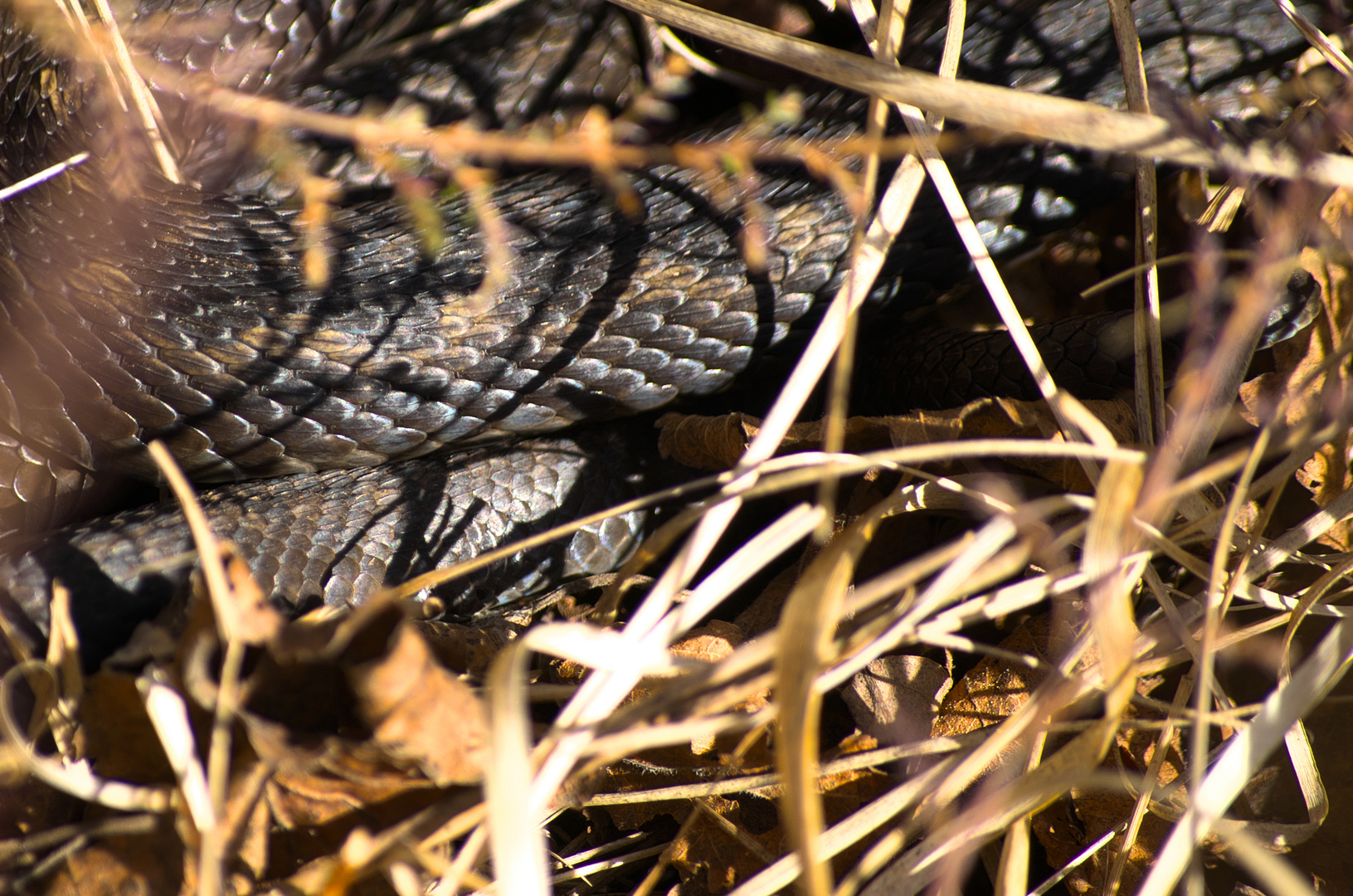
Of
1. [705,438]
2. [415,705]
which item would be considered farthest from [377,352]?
[415,705]

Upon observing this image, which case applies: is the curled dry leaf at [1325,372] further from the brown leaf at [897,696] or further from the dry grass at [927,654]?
the brown leaf at [897,696]

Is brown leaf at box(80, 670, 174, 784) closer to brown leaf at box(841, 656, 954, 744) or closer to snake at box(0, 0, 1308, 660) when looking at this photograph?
snake at box(0, 0, 1308, 660)

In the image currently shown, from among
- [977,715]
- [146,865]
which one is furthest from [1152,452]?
[146,865]

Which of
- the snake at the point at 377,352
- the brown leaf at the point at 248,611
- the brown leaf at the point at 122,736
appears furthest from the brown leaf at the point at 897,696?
the brown leaf at the point at 122,736

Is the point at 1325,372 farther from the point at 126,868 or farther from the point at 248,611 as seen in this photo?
the point at 126,868

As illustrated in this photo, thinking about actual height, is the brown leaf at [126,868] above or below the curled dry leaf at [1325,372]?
above

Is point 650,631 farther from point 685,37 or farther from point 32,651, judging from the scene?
point 685,37
